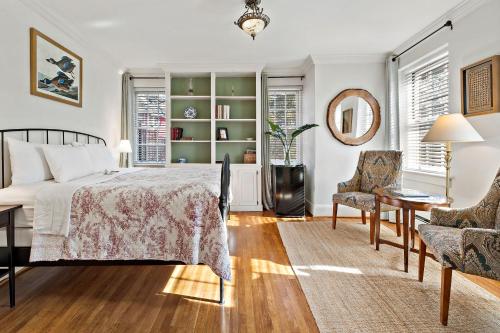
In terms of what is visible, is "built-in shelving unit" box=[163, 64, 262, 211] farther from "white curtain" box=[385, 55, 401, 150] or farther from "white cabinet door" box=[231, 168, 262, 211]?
"white curtain" box=[385, 55, 401, 150]

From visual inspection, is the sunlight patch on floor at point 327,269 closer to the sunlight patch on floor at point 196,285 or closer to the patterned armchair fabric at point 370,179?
the sunlight patch on floor at point 196,285

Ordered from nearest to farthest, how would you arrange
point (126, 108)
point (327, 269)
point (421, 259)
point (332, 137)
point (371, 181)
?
point (421, 259), point (327, 269), point (371, 181), point (332, 137), point (126, 108)

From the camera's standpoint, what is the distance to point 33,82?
2.74 metres

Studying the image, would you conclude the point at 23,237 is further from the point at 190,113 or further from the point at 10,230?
the point at 190,113

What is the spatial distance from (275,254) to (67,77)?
3.10 meters

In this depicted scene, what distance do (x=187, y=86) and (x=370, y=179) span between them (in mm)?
3506

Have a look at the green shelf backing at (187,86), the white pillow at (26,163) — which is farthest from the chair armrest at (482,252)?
the green shelf backing at (187,86)

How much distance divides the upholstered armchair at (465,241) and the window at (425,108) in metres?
1.40

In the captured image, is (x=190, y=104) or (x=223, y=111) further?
(x=190, y=104)

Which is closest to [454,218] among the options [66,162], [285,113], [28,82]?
[66,162]

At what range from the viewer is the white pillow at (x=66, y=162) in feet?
8.00

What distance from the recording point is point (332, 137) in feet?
14.8

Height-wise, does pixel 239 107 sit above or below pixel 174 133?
above

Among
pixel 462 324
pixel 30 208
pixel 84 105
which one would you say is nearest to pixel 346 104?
pixel 462 324
